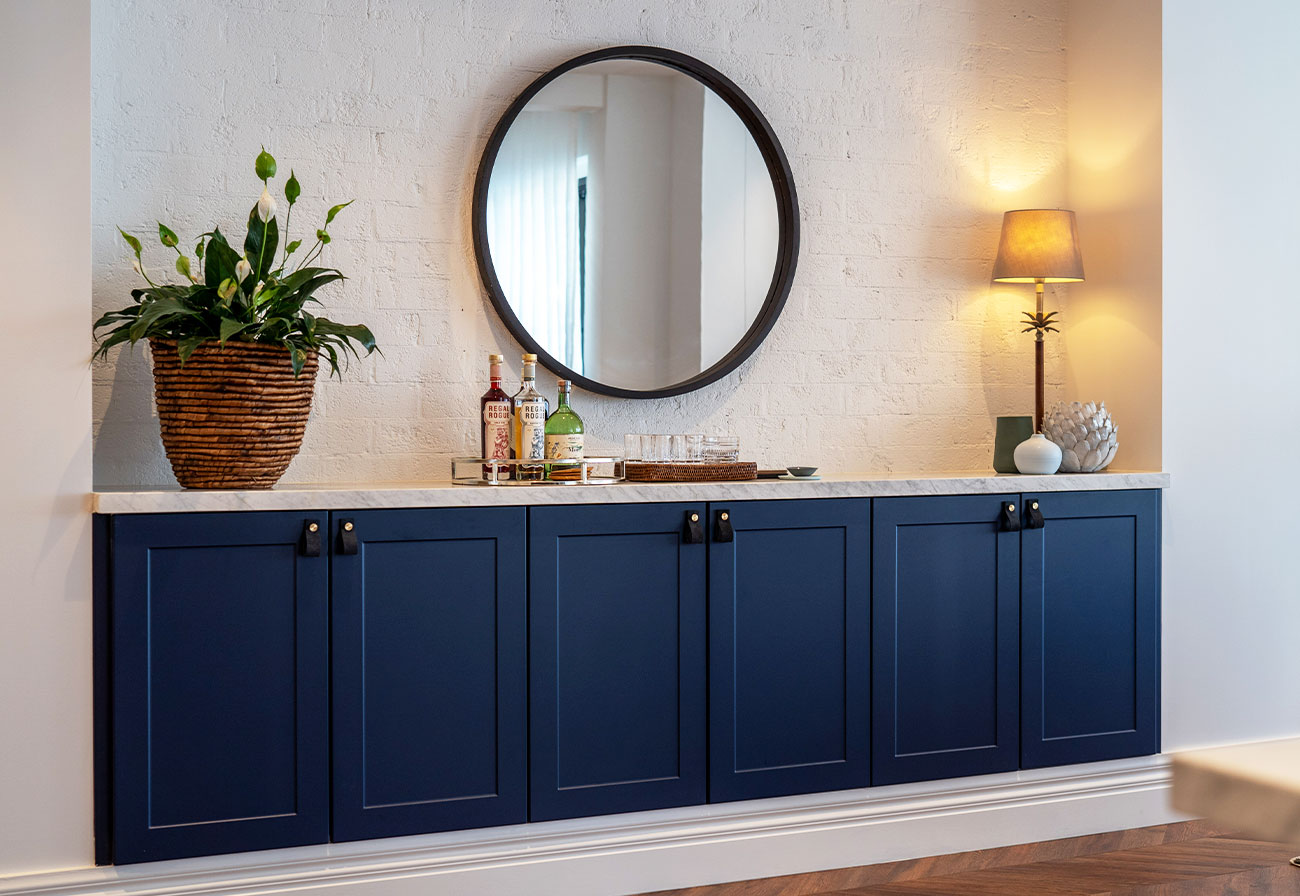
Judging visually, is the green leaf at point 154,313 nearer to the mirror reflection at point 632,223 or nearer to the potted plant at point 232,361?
the potted plant at point 232,361

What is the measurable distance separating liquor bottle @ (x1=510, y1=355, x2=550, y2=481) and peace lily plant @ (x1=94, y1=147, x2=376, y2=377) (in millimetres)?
384

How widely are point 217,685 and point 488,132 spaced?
151 centimetres

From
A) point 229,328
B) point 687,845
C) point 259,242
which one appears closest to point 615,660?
point 687,845

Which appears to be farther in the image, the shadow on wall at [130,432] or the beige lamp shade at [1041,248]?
the beige lamp shade at [1041,248]

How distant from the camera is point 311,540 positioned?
2.20 m

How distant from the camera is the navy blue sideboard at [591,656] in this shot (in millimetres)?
2154

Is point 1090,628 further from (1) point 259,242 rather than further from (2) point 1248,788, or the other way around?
(1) point 259,242

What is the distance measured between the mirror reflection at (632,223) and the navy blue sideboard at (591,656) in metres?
0.60

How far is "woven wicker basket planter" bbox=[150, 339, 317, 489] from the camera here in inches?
85.8

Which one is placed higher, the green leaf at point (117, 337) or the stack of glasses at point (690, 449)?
the green leaf at point (117, 337)

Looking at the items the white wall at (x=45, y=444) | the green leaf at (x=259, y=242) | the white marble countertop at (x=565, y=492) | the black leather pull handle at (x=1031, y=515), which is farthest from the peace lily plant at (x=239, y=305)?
the black leather pull handle at (x=1031, y=515)

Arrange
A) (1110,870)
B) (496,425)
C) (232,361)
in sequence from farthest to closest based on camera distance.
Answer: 1. (1110,870)
2. (496,425)
3. (232,361)

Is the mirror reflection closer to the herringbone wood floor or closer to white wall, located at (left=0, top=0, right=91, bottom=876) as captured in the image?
white wall, located at (left=0, top=0, right=91, bottom=876)

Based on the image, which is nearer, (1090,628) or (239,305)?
(239,305)
